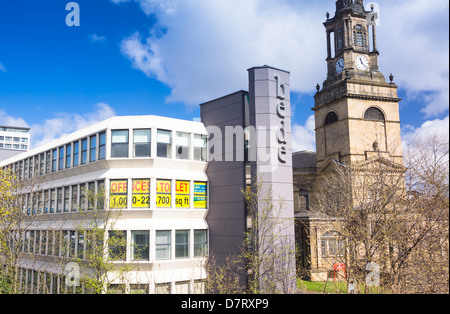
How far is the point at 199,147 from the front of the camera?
30625mm

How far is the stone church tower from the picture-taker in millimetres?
51188

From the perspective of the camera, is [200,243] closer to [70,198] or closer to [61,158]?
[70,198]

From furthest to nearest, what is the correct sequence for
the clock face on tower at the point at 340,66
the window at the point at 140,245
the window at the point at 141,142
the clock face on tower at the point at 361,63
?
the clock face on tower at the point at 340,66 < the clock face on tower at the point at 361,63 < the window at the point at 141,142 < the window at the point at 140,245

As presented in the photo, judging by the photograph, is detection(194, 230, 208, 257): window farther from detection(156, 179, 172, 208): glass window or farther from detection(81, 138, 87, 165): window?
detection(81, 138, 87, 165): window

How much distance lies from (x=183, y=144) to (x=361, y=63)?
114 feet

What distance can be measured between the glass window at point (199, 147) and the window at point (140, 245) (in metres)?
6.87

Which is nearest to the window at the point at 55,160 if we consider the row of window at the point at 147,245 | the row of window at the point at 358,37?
the row of window at the point at 147,245

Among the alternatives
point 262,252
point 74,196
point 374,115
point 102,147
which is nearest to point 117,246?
point 102,147

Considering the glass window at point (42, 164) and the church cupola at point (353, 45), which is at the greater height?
the church cupola at point (353, 45)

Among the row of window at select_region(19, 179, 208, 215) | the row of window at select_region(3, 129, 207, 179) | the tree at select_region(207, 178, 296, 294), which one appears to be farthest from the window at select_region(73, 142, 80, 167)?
the tree at select_region(207, 178, 296, 294)

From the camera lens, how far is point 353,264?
2047 cm

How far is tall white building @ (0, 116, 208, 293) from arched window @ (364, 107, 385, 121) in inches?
1157

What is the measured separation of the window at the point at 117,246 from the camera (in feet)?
81.7

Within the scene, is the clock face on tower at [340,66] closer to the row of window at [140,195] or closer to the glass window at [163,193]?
the row of window at [140,195]
